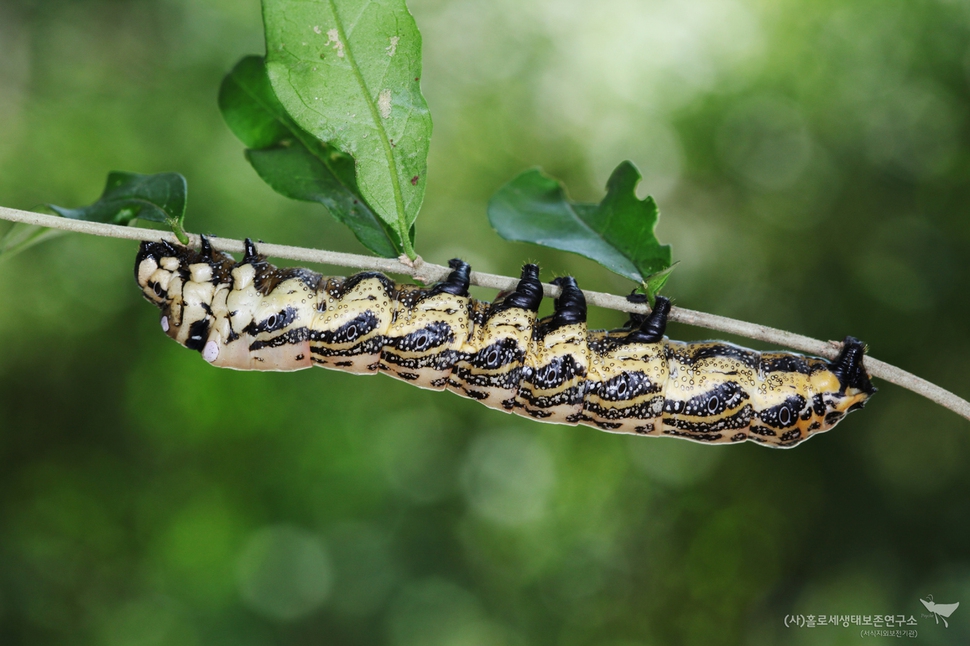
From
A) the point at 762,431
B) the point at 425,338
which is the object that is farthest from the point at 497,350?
the point at 762,431

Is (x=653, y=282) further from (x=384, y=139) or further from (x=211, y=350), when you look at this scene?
(x=211, y=350)

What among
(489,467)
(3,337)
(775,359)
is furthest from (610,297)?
(3,337)

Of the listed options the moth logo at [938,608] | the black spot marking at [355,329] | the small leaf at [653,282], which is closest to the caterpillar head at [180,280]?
the black spot marking at [355,329]

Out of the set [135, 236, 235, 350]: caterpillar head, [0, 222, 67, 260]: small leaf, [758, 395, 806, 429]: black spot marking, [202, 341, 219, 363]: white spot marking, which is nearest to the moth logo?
[758, 395, 806, 429]: black spot marking

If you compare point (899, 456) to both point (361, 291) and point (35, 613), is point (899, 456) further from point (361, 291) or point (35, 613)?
point (35, 613)

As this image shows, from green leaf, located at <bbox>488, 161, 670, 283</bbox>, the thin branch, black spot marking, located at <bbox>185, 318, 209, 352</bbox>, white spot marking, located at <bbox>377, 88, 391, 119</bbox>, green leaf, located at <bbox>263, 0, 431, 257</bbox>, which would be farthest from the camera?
black spot marking, located at <bbox>185, 318, 209, 352</bbox>

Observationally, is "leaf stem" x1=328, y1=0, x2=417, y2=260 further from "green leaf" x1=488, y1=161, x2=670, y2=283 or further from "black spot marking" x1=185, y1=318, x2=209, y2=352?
"black spot marking" x1=185, y1=318, x2=209, y2=352
